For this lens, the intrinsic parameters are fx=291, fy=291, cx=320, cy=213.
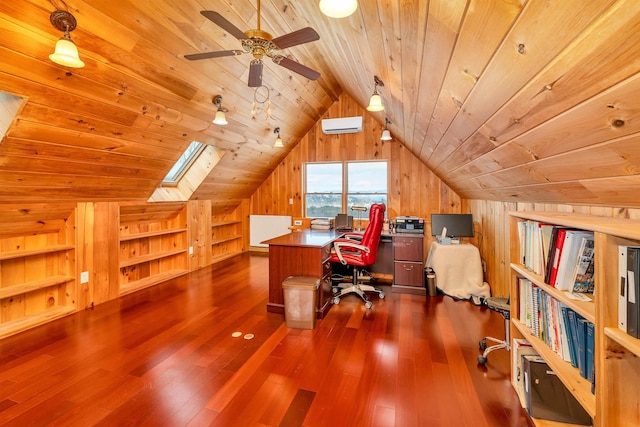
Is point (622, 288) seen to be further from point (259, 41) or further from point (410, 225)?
point (410, 225)

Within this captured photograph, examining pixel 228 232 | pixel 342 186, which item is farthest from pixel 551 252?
pixel 228 232

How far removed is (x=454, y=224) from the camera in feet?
13.1

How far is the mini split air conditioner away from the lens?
467 centimetres

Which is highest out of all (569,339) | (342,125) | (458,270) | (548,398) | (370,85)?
(342,125)

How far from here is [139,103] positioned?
8.46 feet

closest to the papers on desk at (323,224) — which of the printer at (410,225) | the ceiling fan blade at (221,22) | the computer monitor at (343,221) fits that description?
the computer monitor at (343,221)

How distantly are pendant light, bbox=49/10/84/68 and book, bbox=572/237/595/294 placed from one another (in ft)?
8.47

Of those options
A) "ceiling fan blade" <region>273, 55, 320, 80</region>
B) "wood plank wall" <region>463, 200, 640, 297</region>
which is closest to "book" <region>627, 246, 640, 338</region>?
"wood plank wall" <region>463, 200, 640, 297</region>

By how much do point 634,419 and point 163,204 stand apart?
472 centimetres

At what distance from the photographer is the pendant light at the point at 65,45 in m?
1.46

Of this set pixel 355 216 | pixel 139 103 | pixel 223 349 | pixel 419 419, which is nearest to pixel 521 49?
pixel 419 419

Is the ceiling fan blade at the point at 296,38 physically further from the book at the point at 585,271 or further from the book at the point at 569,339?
the book at the point at 569,339

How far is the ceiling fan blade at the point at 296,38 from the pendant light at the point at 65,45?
3.44 ft

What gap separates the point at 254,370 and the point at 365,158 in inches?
151
